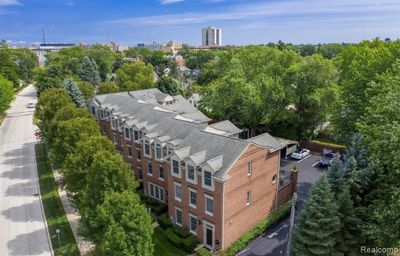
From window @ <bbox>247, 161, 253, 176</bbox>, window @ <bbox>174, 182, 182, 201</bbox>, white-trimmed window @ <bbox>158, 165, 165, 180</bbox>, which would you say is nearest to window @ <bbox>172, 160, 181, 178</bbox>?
window @ <bbox>174, 182, 182, 201</bbox>

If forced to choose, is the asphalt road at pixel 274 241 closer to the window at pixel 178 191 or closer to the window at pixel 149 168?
the window at pixel 178 191

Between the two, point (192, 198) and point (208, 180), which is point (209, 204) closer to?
point (192, 198)

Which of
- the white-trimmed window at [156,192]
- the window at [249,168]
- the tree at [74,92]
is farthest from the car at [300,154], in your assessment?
the tree at [74,92]

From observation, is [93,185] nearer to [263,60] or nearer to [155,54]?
[263,60]

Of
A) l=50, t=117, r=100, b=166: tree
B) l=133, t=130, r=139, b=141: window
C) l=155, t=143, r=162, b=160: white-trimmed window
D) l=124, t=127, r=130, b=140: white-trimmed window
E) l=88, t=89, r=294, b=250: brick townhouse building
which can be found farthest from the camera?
l=124, t=127, r=130, b=140: white-trimmed window

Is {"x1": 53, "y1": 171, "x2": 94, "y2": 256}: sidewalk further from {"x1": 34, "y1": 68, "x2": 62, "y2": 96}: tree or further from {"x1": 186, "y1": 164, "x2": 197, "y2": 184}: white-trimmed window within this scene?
{"x1": 34, "y1": 68, "x2": 62, "y2": 96}: tree

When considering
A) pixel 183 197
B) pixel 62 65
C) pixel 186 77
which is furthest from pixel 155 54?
pixel 183 197
